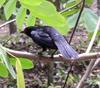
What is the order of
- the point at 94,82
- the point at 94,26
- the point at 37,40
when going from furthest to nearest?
the point at 94,82 < the point at 37,40 < the point at 94,26

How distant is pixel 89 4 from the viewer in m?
0.87

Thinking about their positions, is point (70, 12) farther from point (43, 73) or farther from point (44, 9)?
point (43, 73)

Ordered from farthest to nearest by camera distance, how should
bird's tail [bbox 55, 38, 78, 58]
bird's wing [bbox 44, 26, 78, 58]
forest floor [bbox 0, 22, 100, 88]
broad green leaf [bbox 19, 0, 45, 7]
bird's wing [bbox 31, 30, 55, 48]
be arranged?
1. forest floor [bbox 0, 22, 100, 88]
2. bird's wing [bbox 31, 30, 55, 48]
3. bird's wing [bbox 44, 26, 78, 58]
4. bird's tail [bbox 55, 38, 78, 58]
5. broad green leaf [bbox 19, 0, 45, 7]

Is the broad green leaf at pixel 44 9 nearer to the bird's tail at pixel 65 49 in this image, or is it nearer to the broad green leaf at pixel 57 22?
the broad green leaf at pixel 57 22

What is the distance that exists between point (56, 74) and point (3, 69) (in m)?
3.18

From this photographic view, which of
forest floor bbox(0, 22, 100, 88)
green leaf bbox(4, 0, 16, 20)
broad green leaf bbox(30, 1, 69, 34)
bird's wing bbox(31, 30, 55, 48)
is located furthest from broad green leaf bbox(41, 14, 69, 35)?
forest floor bbox(0, 22, 100, 88)

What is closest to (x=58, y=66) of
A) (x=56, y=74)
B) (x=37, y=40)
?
(x=56, y=74)

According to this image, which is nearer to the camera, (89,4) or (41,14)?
(41,14)

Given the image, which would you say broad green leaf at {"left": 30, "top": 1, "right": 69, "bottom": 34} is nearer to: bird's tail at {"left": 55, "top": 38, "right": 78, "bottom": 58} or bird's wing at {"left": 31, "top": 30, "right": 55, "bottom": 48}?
bird's tail at {"left": 55, "top": 38, "right": 78, "bottom": 58}

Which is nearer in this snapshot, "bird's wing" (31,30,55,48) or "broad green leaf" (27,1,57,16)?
"broad green leaf" (27,1,57,16)

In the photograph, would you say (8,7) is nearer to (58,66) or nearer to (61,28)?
(61,28)

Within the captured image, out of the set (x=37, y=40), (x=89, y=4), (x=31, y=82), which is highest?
(x=89, y=4)

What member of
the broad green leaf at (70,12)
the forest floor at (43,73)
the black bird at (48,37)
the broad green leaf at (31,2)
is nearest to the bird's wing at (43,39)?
the black bird at (48,37)

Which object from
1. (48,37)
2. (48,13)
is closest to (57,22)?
(48,13)
